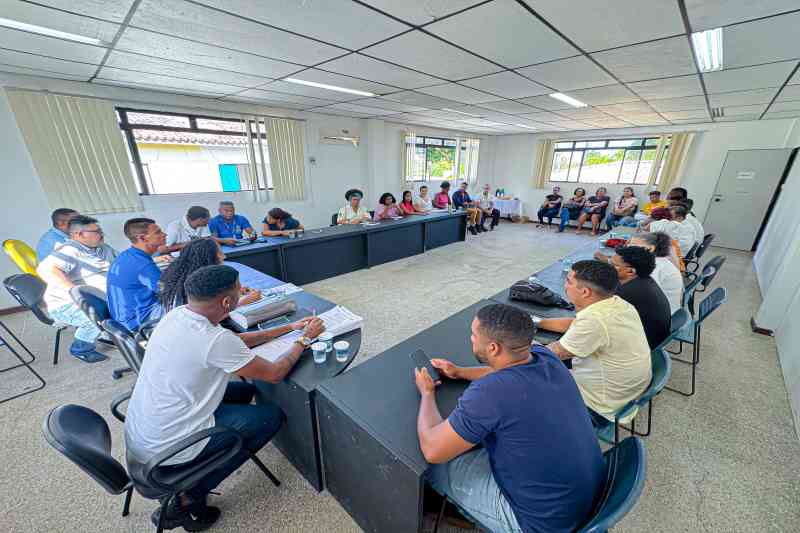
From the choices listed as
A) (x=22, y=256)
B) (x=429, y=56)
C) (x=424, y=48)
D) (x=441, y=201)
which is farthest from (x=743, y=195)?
(x=22, y=256)

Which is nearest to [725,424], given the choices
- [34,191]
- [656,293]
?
[656,293]

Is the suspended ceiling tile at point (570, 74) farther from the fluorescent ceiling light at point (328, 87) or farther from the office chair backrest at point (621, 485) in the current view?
the office chair backrest at point (621, 485)

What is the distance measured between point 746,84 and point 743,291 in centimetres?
285

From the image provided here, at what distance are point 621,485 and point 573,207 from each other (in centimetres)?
857

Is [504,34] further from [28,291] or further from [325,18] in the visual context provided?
[28,291]

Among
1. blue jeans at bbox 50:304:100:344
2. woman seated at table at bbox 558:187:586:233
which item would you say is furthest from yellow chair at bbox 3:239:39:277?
woman seated at table at bbox 558:187:586:233

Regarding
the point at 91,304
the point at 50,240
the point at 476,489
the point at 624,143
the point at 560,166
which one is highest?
the point at 624,143

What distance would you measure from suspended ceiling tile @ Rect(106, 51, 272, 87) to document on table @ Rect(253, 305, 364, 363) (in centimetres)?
292

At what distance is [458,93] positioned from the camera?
3.89 metres

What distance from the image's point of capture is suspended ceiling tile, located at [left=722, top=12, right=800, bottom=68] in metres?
1.85

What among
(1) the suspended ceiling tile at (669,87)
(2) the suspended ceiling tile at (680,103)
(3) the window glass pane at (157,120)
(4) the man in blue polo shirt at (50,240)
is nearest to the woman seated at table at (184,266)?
(4) the man in blue polo shirt at (50,240)

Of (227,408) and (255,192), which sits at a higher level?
(255,192)

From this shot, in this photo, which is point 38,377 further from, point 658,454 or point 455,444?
point 658,454

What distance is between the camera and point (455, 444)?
919 mm
